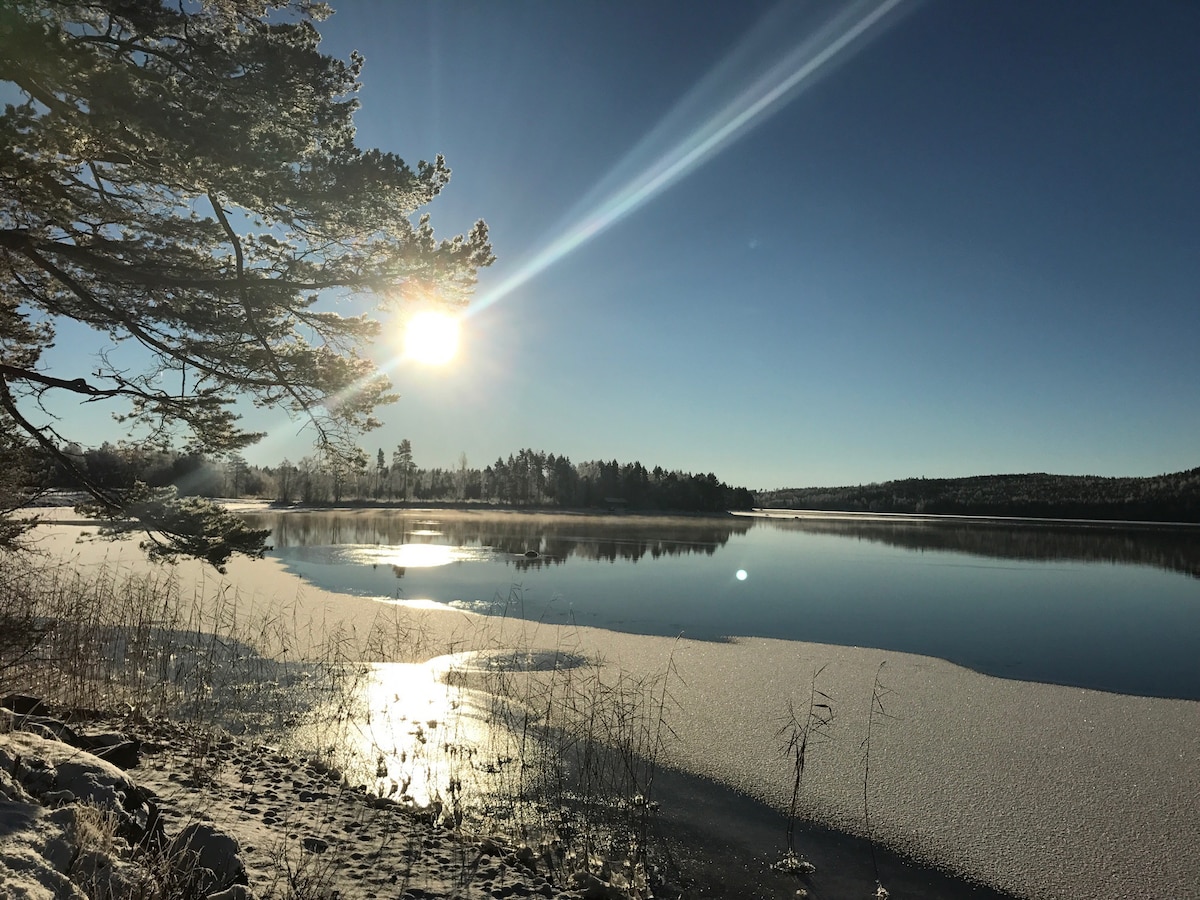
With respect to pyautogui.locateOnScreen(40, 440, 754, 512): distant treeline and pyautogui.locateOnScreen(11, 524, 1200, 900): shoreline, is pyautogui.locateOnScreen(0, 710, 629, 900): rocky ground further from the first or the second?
pyautogui.locateOnScreen(40, 440, 754, 512): distant treeline

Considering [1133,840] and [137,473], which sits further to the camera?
[137,473]

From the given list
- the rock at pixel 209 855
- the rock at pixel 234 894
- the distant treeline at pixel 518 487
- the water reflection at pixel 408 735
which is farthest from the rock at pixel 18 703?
the distant treeline at pixel 518 487

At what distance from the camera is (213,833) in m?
3.73

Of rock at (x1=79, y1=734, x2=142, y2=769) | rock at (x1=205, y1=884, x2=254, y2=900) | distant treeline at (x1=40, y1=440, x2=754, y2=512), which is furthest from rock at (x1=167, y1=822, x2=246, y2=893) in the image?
distant treeline at (x1=40, y1=440, x2=754, y2=512)

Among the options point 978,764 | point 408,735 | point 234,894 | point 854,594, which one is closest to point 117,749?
point 234,894

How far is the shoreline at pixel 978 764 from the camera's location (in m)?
5.31

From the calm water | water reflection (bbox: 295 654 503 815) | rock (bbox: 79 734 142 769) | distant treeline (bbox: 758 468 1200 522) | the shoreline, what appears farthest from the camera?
distant treeline (bbox: 758 468 1200 522)

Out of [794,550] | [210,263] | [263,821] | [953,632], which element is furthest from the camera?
[794,550]

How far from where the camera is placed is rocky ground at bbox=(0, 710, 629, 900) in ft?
9.96

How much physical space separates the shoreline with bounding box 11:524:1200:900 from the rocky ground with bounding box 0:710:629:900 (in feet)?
10.0

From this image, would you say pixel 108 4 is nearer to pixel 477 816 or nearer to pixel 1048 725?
pixel 477 816

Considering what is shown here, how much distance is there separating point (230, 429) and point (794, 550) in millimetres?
36766

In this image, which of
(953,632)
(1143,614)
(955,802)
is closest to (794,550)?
(1143,614)

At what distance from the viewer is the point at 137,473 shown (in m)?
8.62
